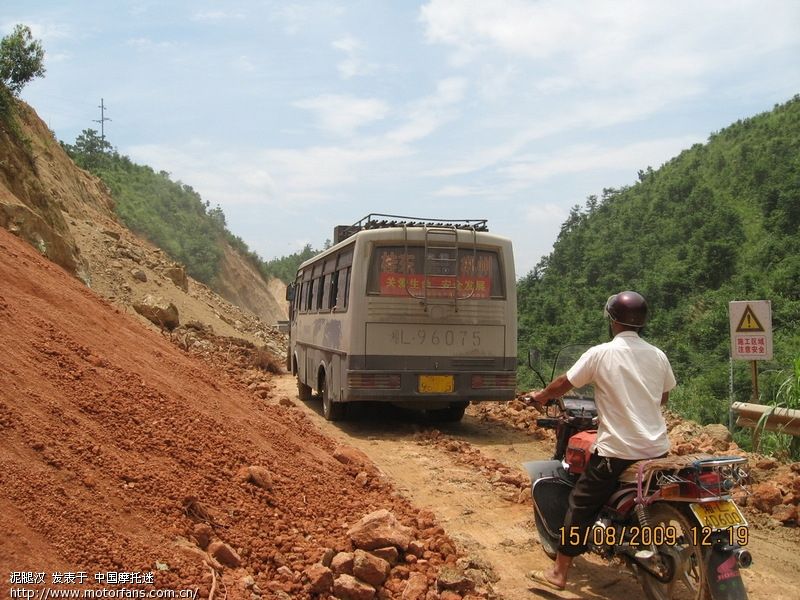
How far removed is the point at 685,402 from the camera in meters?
18.0

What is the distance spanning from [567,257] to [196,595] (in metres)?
48.8

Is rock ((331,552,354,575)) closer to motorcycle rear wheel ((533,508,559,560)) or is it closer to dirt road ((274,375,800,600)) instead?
dirt road ((274,375,800,600))

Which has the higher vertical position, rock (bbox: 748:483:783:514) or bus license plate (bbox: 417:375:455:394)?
bus license plate (bbox: 417:375:455:394)

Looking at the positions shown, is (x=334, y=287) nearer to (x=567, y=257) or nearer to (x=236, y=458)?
(x=236, y=458)

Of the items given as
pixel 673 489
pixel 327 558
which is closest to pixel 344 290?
pixel 327 558

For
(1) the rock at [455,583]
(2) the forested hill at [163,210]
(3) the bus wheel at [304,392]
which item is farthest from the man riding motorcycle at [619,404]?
(2) the forested hill at [163,210]

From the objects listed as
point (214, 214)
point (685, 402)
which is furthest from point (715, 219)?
point (214, 214)

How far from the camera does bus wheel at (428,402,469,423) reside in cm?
1097

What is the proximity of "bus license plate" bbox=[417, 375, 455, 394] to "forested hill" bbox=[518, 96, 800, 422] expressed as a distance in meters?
11.1

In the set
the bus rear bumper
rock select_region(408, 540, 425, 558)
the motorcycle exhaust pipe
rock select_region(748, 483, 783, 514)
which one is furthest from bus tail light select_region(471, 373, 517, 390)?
the motorcycle exhaust pipe

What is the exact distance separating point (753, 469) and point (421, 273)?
15.1 ft

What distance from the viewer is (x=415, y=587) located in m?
4.10

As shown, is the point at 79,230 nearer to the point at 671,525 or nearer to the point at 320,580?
the point at 320,580

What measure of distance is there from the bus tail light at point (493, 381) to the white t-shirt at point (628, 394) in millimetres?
5927
